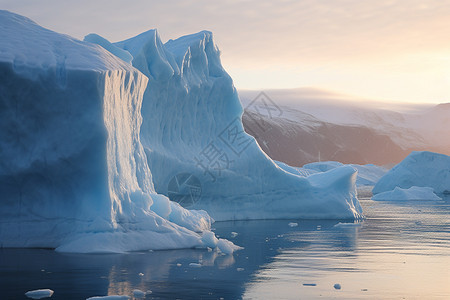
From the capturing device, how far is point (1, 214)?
11453 millimetres

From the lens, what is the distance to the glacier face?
11.4m

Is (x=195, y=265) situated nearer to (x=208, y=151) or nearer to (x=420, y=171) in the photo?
(x=208, y=151)

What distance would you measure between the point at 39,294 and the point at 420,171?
40.7 meters

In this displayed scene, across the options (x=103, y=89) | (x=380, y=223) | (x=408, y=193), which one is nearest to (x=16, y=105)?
(x=103, y=89)

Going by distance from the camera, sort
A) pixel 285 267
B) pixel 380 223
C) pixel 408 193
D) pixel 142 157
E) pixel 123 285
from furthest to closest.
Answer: pixel 408 193
pixel 380 223
pixel 142 157
pixel 285 267
pixel 123 285

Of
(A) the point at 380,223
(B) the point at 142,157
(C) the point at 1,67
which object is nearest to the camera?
(C) the point at 1,67

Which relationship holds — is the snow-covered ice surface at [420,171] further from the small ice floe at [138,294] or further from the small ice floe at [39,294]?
the small ice floe at [39,294]

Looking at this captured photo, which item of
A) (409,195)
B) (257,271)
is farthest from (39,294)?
(409,195)

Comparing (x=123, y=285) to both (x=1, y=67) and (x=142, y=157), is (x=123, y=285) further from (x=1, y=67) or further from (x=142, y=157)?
(x=142, y=157)

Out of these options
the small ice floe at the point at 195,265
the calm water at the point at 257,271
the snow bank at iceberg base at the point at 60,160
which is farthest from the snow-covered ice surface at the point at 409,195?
the small ice floe at the point at 195,265

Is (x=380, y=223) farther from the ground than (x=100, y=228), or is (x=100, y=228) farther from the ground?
(x=100, y=228)

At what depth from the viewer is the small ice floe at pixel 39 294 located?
6957 mm

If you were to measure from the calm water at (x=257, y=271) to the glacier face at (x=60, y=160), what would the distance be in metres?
0.62

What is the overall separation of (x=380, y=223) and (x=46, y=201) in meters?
11.4
